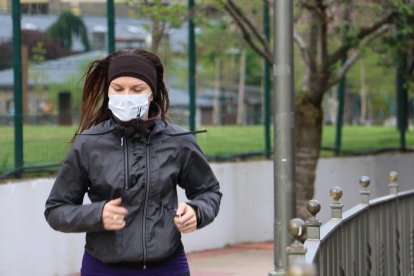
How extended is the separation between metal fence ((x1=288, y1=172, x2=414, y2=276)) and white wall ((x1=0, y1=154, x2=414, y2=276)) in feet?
12.0

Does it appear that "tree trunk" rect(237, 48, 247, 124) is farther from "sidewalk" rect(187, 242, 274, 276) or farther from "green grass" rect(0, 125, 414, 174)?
"sidewalk" rect(187, 242, 274, 276)

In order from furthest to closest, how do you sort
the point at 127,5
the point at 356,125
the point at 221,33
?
the point at 356,125, the point at 221,33, the point at 127,5

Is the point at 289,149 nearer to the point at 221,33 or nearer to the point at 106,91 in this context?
the point at 106,91

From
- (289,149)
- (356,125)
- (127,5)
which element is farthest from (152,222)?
(356,125)

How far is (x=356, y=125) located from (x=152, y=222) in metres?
13.1

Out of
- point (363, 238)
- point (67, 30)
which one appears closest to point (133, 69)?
point (363, 238)

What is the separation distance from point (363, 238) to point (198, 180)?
2.69 metres

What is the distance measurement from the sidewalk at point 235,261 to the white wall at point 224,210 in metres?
0.17

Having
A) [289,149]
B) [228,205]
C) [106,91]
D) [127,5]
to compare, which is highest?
[127,5]

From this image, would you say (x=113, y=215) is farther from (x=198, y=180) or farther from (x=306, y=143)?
(x=306, y=143)

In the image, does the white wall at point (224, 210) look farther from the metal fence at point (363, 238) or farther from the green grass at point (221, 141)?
the metal fence at point (363, 238)

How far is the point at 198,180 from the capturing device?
4.05 metres

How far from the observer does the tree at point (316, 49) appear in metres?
12.6

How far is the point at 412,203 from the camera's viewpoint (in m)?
8.77
